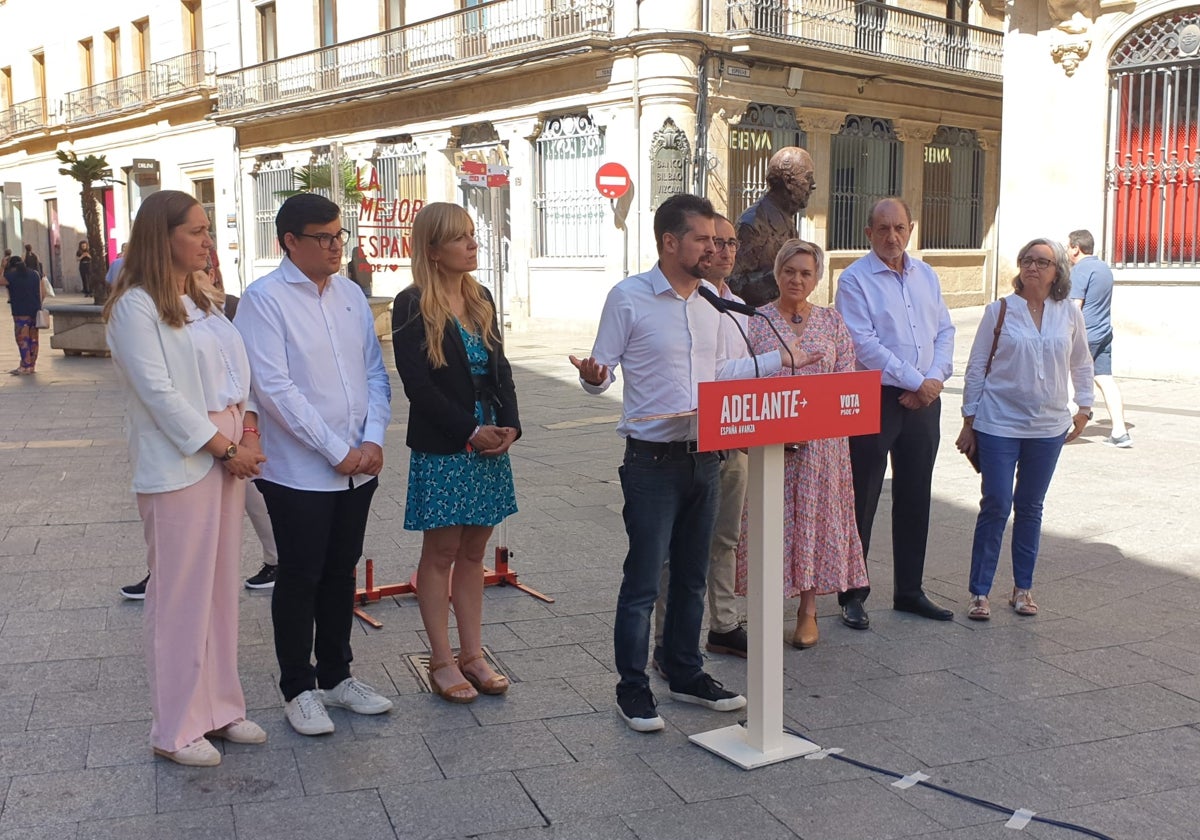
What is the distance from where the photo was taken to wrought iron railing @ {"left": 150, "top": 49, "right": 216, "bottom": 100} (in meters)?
31.1

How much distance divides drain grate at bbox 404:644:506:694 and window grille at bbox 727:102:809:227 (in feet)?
54.1

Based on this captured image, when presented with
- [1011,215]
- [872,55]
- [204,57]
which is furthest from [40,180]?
[1011,215]

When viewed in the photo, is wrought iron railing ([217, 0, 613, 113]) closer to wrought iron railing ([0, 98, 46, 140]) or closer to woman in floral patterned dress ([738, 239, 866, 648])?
wrought iron railing ([0, 98, 46, 140])

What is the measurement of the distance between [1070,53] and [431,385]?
1070cm

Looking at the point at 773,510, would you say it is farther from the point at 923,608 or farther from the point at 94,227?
the point at 94,227

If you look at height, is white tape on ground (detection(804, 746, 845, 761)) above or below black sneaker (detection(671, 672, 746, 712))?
below

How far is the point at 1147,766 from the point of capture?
400cm

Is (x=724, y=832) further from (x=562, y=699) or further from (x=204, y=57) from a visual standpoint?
(x=204, y=57)

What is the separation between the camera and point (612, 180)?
1938 centimetres

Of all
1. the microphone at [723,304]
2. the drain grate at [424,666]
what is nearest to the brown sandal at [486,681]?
the drain grate at [424,666]

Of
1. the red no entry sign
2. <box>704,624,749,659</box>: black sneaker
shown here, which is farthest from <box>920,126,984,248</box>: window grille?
<box>704,624,749,659</box>: black sneaker

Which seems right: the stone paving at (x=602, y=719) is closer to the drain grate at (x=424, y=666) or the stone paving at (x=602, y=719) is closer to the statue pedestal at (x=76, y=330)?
the drain grate at (x=424, y=666)

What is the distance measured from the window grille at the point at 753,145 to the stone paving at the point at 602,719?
14449 millimetres

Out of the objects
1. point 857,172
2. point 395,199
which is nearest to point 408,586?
point 857,172
